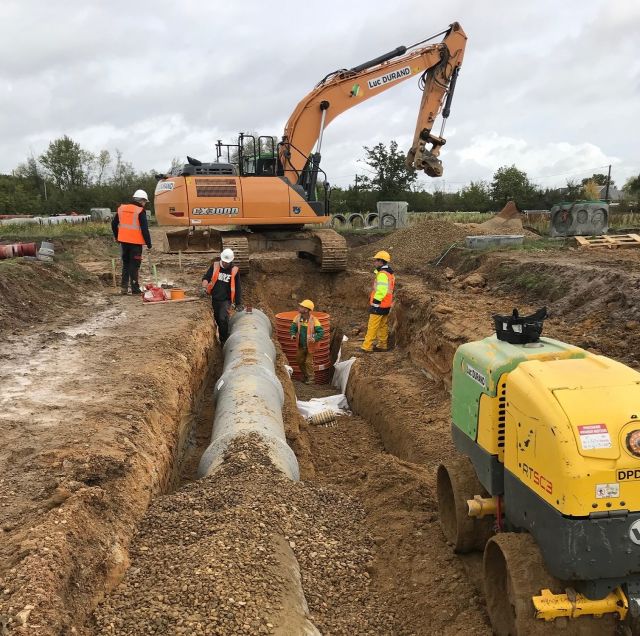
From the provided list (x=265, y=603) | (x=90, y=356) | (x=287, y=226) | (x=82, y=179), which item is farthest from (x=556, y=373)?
(x=82, y=179)

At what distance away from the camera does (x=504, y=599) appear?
3514 mm

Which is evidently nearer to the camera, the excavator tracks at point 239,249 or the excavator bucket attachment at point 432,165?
the excavator tracks at point 239,249

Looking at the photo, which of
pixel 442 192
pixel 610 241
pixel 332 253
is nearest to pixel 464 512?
pixel 332 253

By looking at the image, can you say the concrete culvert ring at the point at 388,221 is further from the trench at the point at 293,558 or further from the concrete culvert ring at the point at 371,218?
the trench at the point at 293,558

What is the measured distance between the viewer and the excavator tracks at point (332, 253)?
14.9 m

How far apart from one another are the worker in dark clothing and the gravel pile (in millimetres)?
5415

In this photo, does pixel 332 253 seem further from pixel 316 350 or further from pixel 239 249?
pixel 316 350

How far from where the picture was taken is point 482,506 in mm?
3773

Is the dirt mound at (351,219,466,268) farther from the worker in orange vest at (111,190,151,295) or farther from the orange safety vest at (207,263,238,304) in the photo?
the orange safety vest at (207,263,238,304)

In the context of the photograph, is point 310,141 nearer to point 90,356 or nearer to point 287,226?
point 287,226

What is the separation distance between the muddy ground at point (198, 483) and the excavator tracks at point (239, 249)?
3.19 m

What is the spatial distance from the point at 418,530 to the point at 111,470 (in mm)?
2468

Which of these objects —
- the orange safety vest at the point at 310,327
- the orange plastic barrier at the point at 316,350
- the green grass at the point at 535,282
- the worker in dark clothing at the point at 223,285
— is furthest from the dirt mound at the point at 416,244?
the worker in dark clothing at the point at 223,285

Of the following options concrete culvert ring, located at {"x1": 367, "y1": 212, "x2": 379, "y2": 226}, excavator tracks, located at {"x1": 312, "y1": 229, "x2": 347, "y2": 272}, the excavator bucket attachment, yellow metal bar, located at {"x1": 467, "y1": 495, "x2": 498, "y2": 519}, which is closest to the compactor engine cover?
yellow metal bar, located at {"x1": 467, "y1": 495, "x2": 498, "y2": 519}
